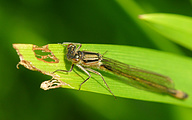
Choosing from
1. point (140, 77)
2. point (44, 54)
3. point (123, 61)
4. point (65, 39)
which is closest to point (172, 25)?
point (123, 61)

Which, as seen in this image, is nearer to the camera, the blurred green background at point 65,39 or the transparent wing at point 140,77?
the transparent wing at point 140,77

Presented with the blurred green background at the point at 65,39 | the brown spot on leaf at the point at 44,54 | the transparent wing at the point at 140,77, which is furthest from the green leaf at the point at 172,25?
the brown spot on leaf at the point at 44,54

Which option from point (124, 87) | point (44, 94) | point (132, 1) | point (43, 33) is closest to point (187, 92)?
point (124, 87)

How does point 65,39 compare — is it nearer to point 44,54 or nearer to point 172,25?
point 44,54

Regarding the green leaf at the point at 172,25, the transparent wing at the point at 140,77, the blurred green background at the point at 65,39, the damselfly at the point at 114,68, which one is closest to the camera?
the green leaf at the point at 172,25

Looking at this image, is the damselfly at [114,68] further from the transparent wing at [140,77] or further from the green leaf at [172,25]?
the green leaf at [172,25]

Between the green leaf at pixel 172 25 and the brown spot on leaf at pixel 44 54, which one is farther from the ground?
the green leaf at pixel 172 25

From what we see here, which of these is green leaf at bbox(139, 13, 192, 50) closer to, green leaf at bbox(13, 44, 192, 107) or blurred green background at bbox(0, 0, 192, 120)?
green leaf at bbox(13, 44, 192, 107)
